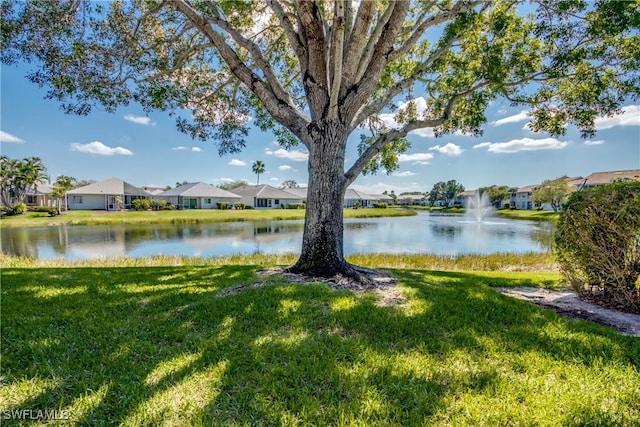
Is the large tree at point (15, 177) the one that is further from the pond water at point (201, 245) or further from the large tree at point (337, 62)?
the large tree at point (337, 62)

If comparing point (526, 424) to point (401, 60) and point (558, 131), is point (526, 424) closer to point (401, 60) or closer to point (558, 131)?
point (558, 131)

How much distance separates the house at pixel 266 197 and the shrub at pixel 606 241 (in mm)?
48585

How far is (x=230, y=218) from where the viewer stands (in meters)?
35.0

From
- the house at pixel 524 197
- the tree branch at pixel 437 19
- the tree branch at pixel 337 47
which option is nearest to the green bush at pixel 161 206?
the tree branch at pixel 337 47

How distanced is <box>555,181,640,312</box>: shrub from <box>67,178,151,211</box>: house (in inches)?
1862

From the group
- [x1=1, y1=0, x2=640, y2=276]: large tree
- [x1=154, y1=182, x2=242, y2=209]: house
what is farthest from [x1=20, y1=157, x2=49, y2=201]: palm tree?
[x1=1, y1=0, x2=640, y2=276]: large tree

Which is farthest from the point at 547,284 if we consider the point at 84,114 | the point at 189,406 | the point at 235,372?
the point at 84,114

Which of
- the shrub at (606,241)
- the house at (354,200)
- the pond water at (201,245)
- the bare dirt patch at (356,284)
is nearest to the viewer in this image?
the bare dirt patch at (356,284)

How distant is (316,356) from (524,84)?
340 inches

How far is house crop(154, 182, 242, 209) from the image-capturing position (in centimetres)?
4541

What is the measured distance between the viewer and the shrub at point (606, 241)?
480 cm

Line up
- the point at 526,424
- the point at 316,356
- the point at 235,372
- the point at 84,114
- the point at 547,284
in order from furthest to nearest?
the point at 84,114 < the point at 547,284 < the point at 316,356 < the point at 235,372 < the point at 526,424

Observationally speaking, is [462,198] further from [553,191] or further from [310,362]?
[310,362]

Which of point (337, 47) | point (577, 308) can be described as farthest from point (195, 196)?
point (577, 308)
